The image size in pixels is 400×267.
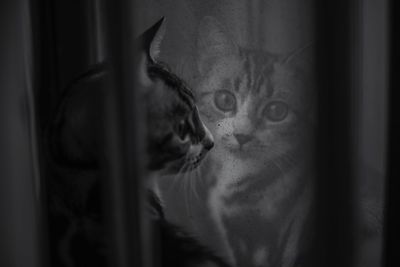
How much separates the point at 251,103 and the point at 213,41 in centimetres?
10

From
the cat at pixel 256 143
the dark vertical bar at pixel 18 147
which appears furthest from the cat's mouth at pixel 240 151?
the dark vertical bar at pixel 18 147

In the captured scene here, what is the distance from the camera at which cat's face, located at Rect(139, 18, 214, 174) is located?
63 cm

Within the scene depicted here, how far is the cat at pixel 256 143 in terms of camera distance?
61 cm

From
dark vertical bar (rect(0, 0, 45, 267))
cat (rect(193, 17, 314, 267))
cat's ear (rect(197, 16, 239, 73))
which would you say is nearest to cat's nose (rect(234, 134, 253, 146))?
cat (rect(193, 17, 314, 267))

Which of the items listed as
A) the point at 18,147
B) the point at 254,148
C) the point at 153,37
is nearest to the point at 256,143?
the point at 254,148

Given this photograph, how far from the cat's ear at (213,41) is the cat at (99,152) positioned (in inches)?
2.2

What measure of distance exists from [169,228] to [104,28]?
31 cm

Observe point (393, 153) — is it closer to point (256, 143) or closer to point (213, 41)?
point (256, 143)

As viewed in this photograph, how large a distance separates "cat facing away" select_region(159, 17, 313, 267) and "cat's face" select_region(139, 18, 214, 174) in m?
0.02

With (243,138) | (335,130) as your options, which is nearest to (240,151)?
(243,138)

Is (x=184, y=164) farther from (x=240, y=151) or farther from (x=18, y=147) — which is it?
(x=18, y=147)

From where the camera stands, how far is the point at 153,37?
0.61 m

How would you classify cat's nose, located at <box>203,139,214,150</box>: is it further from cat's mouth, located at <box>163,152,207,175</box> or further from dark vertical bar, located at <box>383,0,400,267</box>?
dark vertical bar, located at <box>383,0,400,267</box>

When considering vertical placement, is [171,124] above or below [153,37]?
below
